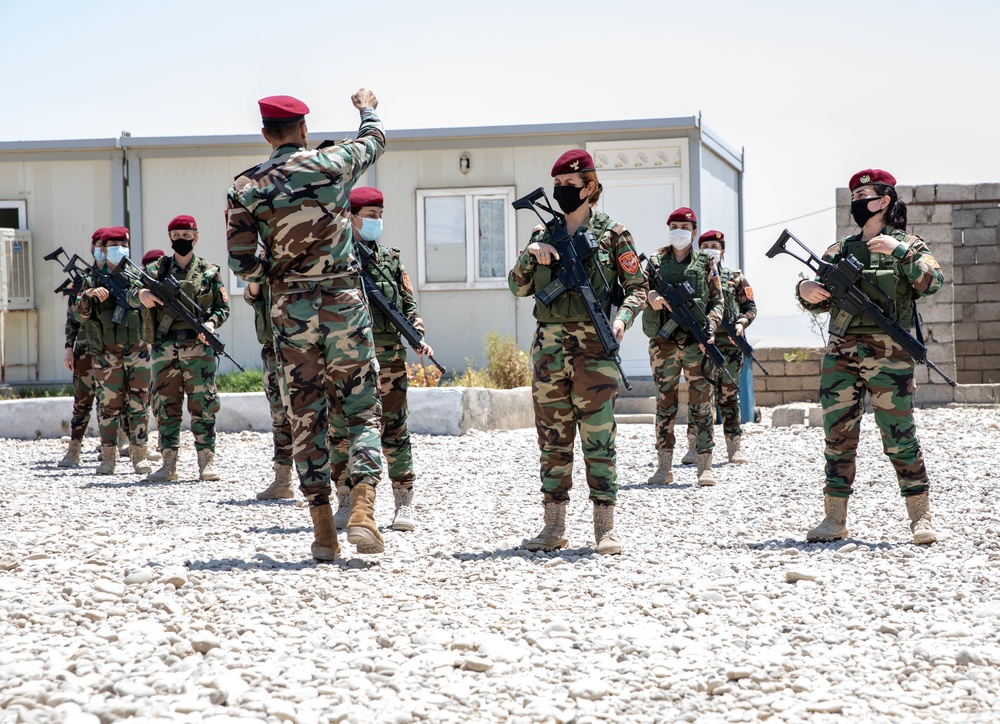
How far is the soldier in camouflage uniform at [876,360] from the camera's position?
573cm

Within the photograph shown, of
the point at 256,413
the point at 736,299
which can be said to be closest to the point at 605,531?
the point at 736,299

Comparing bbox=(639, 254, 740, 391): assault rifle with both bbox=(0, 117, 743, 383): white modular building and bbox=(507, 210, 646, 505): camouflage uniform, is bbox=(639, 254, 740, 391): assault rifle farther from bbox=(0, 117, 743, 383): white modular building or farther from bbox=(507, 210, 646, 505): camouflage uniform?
bbox=(0, 117, 743, 383): white modular building

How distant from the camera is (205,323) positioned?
8.62 metres

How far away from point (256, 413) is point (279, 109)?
8.47 metres

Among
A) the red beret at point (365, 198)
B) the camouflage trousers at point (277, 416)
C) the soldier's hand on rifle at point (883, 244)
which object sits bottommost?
the camouflage trousers at point (277, 416)

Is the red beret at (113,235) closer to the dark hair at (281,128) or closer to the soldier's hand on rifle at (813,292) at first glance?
the dark hair at (281,128)

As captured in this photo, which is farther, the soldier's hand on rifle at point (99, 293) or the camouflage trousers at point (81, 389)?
the camouflage trousers at point (81, 389)

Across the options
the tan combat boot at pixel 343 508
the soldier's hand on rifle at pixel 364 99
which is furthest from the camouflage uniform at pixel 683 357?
the soldier's hand on rifle at pixel 364 99

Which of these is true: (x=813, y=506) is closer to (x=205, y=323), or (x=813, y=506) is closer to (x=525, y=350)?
(x=205, y=323)

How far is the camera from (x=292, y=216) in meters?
5.08

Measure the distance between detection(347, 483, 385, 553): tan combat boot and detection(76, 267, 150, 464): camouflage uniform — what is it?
16.0ft

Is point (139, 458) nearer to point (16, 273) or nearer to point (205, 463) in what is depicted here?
point (205, 463)

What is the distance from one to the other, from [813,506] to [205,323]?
443cm

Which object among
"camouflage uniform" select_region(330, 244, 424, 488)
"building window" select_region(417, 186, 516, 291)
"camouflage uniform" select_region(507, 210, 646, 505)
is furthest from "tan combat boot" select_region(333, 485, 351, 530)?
"building window" select_region(417, 186, 516, 291)
